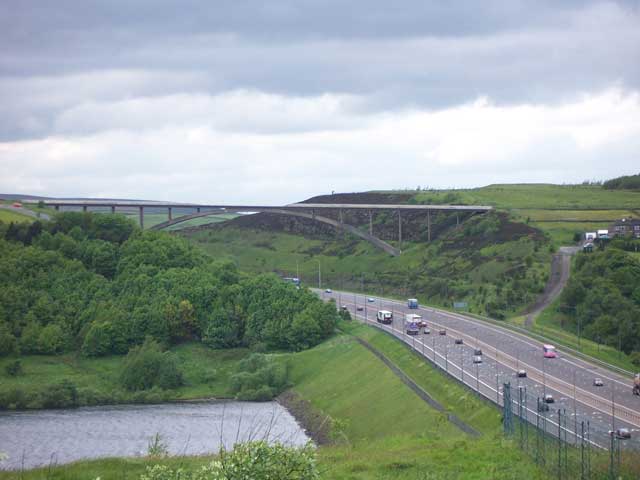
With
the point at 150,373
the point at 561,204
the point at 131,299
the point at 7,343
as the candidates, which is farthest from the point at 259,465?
the point at 561,204

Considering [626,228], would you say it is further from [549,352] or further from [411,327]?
[549,352]

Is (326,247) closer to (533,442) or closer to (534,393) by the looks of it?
(534,393)

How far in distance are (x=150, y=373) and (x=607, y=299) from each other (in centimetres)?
A: 3776

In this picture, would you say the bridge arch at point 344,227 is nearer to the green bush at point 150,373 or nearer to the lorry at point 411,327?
the green bush at point 150,373

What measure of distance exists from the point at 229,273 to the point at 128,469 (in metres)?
73.5

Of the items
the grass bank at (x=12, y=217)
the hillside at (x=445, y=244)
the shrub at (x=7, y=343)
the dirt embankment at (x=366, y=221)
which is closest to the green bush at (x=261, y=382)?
the hillside at (x=445, y=244)

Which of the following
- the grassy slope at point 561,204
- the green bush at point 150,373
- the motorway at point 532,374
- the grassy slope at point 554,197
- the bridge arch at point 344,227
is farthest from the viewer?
the grassy slope at point 554,197

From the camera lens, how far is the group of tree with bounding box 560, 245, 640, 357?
227ft

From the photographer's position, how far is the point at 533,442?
32688 millimetres

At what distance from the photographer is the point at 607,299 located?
2960 inches

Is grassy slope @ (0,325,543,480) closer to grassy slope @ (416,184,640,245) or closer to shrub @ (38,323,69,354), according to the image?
shrub @ (38,323,69,354)

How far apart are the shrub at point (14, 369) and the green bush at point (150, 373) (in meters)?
9.12

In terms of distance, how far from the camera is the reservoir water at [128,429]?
5278 cm

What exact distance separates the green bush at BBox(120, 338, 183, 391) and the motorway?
726 inches
